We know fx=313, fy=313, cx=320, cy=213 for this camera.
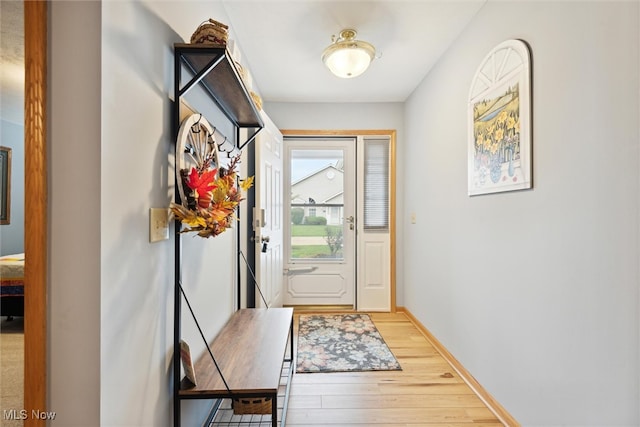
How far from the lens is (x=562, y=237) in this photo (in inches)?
52.9

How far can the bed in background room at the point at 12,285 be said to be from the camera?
73cm

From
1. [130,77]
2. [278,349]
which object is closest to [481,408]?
[278,349]

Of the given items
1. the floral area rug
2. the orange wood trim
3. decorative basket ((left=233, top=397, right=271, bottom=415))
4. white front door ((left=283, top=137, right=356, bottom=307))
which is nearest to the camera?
decorative basket ((left=233, top=397, right=271, bottom=415))

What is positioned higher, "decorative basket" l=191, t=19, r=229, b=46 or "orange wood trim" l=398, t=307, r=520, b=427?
"decorative basket" l=191, t=19, r=229, b=46

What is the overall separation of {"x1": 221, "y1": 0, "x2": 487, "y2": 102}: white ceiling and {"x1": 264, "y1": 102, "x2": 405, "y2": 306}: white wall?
1.31 feet

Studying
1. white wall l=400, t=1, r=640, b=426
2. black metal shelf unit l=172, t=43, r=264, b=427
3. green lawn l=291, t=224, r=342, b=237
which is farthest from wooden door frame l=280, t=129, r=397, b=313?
black metal shelf unit l=172, t=43, r=264, b=427

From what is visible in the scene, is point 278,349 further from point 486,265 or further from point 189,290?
point 486,265

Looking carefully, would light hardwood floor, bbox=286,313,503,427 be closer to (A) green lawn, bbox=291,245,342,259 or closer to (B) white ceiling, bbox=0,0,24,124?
(A) green lawn, bbox=291,245,342,259

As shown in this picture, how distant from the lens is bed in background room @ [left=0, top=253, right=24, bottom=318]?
2.39 ft

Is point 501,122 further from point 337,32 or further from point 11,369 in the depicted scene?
point 11,369

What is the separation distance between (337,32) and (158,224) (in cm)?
190

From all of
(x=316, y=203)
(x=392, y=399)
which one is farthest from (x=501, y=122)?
(x=316, y=203)

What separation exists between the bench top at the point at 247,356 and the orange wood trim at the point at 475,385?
1.27m

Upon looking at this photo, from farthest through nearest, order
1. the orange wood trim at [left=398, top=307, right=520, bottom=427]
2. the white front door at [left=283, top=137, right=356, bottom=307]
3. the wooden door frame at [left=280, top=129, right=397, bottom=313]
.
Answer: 1. the white front door at [left=283, top=137, right=356, bottom=307]
2. the wooden door frame at [left=280, top=129, right=397, bottom=313]
3. the orange wood trim at [left=398, top=307, right=520, bottom=427]
